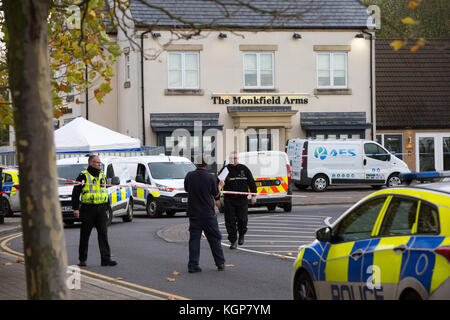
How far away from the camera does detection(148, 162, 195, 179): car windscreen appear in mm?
26252

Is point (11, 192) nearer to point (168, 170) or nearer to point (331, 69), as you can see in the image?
point (168, 170)

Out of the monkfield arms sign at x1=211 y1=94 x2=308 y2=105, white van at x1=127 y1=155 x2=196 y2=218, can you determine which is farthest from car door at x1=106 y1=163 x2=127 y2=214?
the monkfield arms sign at x1=211 y1=94 x2=308 y2=105

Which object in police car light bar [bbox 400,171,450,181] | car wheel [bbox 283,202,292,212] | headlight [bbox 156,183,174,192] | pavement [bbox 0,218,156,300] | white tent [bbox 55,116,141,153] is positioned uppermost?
white tent [bbox 55,116,141,153]

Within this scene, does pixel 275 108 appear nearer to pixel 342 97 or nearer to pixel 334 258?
pixel 342 97

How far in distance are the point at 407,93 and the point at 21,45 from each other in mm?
38975

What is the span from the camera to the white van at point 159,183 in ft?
83.9

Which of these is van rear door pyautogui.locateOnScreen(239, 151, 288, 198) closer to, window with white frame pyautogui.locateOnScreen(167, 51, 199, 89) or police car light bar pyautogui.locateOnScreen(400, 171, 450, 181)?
window with white frame pyautogui.locateOnScreen(167, 51, 199, 89)

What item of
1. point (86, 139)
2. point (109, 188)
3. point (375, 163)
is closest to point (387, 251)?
point (109, 188)

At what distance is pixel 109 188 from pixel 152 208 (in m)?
3.44

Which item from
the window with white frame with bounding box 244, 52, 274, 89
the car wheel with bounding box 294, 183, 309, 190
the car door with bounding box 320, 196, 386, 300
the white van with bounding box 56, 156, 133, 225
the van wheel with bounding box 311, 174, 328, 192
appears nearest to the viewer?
the car door with bounding box 320, 196, 386, 300

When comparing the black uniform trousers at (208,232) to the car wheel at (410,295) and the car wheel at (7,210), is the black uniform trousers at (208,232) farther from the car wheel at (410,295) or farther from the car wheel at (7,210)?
the car wheel at (7,210)

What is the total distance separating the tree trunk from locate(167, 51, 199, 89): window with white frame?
31.6m

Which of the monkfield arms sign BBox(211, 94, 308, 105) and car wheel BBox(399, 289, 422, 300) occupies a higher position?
the monkfield arms sign BBox(211, 94, 308, 105)
